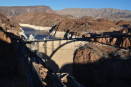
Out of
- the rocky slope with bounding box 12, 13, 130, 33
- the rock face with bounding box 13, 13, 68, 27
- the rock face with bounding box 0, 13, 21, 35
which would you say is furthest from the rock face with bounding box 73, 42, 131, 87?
the rock face with bounding box 13, 13, 68, 27

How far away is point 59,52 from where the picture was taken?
93.3 ft

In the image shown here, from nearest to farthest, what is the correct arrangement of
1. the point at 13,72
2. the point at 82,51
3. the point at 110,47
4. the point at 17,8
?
1. the point at 13,72
2. the point at 82,51
3. the point at 110,47
4. the point at 17,8

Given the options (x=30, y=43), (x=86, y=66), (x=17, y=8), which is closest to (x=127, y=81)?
(x=86, y=66)

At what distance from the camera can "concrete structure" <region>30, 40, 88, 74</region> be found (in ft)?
89.9

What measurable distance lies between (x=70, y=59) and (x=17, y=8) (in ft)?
429

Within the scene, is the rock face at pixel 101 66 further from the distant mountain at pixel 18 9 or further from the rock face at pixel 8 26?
the distant mountain at pixel 18 9

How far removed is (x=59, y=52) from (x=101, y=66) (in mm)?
5884

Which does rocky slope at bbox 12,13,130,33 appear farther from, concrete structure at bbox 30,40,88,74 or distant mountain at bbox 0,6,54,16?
distant mountain at bbox 0,6,54,16

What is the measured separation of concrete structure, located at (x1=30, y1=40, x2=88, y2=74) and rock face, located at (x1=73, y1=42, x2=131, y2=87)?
87cm

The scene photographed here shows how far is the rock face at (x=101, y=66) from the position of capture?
27.3 m

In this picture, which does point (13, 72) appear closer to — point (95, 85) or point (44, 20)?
point (95, 85)

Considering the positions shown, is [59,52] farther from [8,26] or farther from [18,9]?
[18,9]

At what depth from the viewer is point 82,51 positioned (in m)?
30.0

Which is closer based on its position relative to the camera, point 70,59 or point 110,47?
point 70,59
